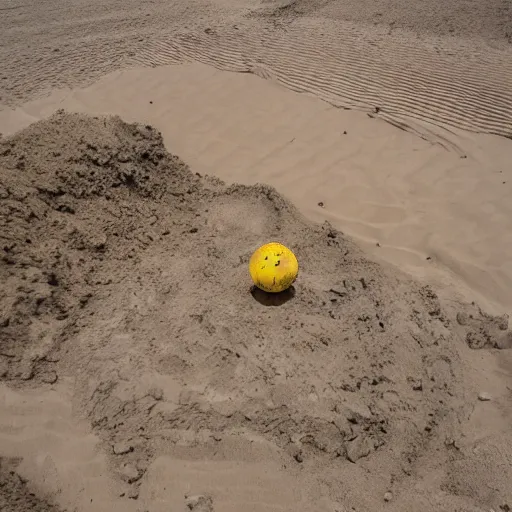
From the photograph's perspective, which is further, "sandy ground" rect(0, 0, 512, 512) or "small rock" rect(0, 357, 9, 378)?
"small rock" rect(0, 357, 9, 378)

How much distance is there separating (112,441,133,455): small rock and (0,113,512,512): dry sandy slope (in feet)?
0.08

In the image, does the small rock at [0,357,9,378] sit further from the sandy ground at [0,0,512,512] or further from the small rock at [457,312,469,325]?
the small rock at [457,312,469,325]

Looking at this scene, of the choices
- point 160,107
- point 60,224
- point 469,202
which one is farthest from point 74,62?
point 469,202

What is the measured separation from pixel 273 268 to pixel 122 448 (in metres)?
1.50

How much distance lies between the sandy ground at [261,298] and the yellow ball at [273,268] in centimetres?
24

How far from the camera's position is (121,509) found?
2.21 m

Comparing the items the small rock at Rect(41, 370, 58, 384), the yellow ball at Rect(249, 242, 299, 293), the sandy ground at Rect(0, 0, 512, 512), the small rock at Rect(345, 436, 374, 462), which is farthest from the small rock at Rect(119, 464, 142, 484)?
the yellow ball at Rect(249, 242, 299, 293)

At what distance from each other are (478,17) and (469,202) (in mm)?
5761

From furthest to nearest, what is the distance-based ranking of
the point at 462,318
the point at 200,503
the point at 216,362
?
the point at 462,318
the point at 216,362
the point at 200,503

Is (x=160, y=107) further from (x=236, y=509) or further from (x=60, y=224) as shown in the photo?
(x=236, y=509)

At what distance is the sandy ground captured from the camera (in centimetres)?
238

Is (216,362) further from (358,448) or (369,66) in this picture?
(369,66)

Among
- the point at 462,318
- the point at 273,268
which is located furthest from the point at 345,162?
the point at 273,268

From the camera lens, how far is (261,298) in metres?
3.31
